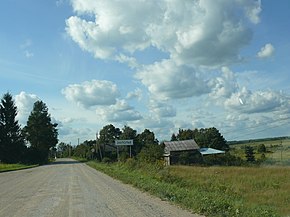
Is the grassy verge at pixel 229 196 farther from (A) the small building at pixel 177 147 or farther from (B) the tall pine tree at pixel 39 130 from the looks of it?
(B) the tall pine tree at pixel 39 130

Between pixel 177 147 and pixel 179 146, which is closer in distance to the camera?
pixel 177 147

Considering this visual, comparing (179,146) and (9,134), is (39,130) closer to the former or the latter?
(9,134)

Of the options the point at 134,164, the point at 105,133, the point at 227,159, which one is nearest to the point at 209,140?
the point at 227,159

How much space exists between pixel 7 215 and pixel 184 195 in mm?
6381

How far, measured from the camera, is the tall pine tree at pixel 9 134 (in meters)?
70.9

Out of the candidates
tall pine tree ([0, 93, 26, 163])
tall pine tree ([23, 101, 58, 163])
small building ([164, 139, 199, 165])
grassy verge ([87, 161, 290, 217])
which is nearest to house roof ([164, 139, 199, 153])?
small building ([164, 139, 199, 165])

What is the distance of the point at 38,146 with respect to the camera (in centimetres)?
9206

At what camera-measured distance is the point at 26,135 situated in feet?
302

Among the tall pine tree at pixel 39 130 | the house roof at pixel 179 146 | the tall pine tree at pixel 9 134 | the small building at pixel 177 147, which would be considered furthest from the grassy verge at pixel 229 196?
the tall pine tree at pixel 39 130

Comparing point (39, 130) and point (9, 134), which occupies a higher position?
point (39, 130)

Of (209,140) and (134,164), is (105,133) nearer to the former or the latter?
(209,140)

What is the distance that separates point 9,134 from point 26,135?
1943cm

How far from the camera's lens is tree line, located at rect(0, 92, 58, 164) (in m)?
71.6

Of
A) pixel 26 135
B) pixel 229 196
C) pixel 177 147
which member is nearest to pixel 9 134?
pixel 26 135
